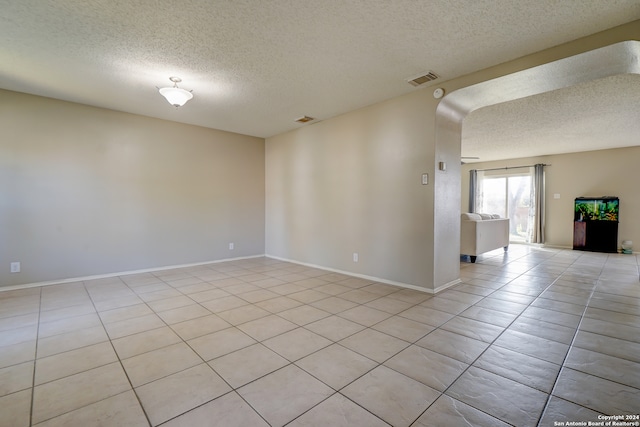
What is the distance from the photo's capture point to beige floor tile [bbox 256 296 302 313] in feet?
9.83

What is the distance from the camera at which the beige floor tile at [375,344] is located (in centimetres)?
207

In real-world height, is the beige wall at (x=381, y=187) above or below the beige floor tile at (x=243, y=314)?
above

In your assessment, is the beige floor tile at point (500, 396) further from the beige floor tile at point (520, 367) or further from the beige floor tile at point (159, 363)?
the beige floor tile at point (159, 363)

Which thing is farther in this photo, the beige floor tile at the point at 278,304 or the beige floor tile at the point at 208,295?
the beige floor tile at the point at 208,295

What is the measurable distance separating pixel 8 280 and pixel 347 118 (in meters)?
5.26

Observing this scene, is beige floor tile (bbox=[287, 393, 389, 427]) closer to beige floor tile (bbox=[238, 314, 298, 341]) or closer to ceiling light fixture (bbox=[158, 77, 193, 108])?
beige floor tile (bbox=[238, 314, 298, 341])

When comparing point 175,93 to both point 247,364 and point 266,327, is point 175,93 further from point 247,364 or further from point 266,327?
point 247,364

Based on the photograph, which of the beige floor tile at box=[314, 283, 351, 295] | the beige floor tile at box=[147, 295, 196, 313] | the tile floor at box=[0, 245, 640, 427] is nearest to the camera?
the tile floor at box=[0, 245, 640, 427]

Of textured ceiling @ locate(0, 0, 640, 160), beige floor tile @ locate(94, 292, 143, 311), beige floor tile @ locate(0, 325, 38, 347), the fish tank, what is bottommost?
beige floor tile @ locate(94, 292, 143, 311)

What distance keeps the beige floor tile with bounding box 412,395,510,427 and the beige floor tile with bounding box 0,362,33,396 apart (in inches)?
93.6

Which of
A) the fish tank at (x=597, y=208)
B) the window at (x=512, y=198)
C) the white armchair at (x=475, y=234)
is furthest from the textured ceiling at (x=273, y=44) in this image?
the window at (x=512, y=198)

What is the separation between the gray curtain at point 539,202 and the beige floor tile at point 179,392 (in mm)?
9328

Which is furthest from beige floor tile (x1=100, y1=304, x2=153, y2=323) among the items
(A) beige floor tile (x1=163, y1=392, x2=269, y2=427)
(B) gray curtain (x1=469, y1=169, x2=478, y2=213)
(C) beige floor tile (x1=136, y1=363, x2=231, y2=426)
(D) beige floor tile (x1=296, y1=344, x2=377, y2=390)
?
(B) gray curtain (x1=469, y1=169, x2=478, y2=213)

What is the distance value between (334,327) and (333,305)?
1.86ft
